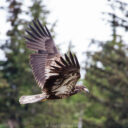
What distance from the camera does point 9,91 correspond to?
2234 centimetres

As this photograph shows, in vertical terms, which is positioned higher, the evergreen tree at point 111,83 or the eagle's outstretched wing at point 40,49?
the eagle's outstretched wing at point 40,49

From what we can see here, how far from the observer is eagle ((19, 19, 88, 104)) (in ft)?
21.8

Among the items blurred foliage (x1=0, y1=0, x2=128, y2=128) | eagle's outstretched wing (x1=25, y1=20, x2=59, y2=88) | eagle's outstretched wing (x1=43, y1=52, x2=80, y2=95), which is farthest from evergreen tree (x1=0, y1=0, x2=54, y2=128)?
eagle's outstretched wing (x1=43, y1=52, x2=80, y2=95)

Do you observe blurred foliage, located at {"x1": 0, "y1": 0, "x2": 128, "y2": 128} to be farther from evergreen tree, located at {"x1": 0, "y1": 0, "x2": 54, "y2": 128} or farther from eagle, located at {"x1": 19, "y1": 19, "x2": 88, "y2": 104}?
eagle, located at {"x1": 19, "y1": 19, "x2": 88, "y2": 104}

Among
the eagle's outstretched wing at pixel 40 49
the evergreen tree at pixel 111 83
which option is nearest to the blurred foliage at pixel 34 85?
the evergreen tree at pixel 111 83

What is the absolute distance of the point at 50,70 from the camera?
7305mm

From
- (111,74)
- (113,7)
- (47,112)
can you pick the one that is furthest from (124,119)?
(113,7)

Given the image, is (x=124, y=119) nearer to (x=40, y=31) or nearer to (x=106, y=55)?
(x=106, y=55)

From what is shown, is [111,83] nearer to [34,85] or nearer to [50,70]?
[34,85]

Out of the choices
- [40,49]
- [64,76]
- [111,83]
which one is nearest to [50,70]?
[64,76]

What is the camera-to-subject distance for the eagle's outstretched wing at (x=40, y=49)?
25.7 feet

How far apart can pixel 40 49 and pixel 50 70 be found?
1135mm

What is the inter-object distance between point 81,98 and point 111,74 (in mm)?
9300

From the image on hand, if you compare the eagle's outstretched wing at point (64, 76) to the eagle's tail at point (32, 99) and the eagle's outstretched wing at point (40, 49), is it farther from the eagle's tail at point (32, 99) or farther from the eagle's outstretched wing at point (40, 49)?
the eagle's outstretched wing at point (40, 49)
